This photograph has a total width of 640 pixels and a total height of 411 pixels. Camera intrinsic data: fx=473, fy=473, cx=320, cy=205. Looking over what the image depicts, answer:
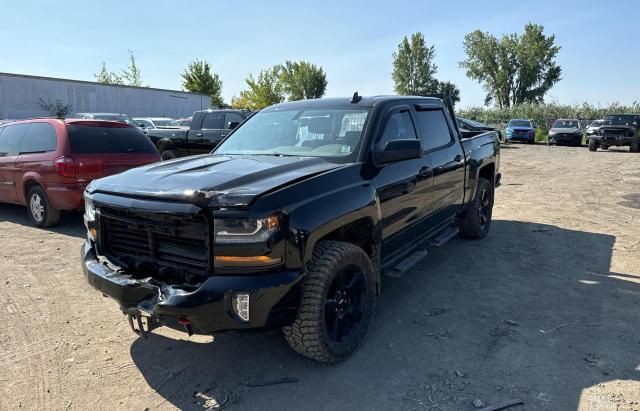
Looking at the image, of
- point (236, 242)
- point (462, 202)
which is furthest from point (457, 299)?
point (236, 242)

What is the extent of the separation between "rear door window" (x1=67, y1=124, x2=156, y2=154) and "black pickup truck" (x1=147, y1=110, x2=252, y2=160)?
4660 millimetres

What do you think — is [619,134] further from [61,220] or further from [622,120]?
[61,220]

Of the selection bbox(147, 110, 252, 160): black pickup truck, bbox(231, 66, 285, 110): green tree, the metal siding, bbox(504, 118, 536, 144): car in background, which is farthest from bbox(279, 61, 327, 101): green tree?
bbox(147, 110, 252, 160): black pickup truck

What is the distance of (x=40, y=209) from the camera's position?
706 cm

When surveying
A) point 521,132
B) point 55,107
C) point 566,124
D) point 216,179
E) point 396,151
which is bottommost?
point 216,179

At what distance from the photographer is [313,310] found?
291cm

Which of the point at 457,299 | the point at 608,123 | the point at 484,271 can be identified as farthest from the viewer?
the point at 608,123

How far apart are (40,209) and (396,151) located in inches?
232

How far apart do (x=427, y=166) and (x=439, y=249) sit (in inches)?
75.3

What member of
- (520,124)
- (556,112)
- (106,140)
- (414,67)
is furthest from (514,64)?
(106,140)

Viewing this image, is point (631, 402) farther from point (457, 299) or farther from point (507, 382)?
point (457, 299)

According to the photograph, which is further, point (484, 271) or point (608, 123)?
point (608, 123)

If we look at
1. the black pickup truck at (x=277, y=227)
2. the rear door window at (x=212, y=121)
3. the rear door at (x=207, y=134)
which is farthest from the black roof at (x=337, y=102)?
the rear door window at (x=212, y=121)

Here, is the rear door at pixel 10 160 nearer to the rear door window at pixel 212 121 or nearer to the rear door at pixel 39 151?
the rear door at pixel 39 151
